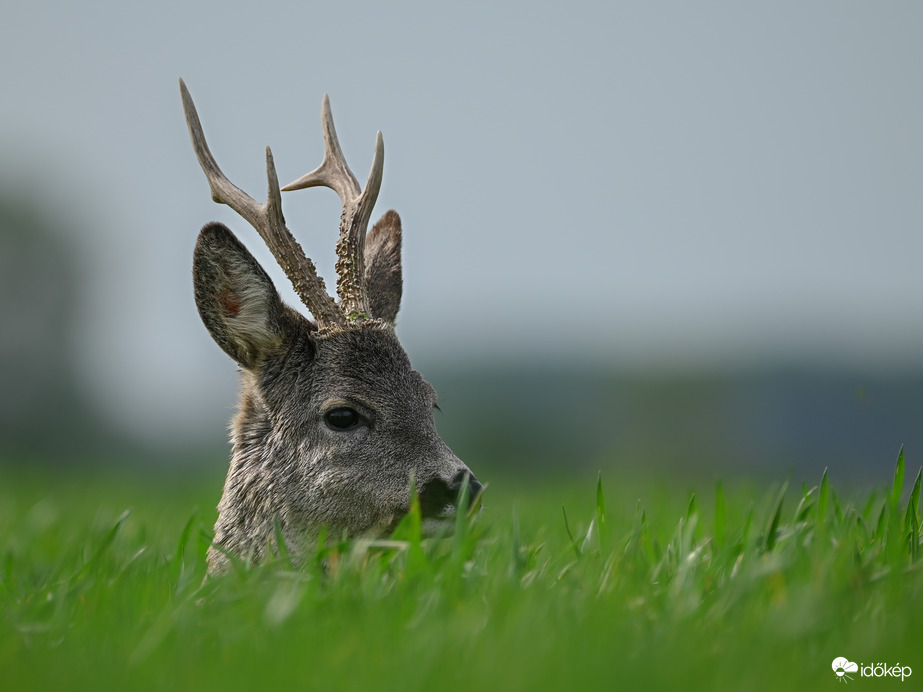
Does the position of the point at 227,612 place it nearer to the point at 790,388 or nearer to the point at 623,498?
the point at 623,498

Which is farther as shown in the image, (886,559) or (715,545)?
(715,545)

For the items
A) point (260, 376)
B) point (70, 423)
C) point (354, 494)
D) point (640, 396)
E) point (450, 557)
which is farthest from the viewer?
point (640, 396)

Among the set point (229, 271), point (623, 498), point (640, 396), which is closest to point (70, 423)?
point (640, 396)

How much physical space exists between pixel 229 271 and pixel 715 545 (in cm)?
258

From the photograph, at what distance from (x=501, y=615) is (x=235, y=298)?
8.15ft

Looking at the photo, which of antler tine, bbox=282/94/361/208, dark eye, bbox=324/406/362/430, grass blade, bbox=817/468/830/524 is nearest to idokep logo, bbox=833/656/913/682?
grass blade, bbox=817/468/830/524

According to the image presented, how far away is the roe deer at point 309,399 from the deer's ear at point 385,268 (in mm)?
428

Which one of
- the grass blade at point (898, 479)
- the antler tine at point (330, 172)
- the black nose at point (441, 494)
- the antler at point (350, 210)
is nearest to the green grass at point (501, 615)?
the grass blade at point (898, 479)

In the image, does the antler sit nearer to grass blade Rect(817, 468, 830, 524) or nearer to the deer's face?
the deer's face

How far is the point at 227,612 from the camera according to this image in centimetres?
281

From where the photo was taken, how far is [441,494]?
394 cm

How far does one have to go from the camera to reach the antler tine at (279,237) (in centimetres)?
468

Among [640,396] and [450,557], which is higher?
[450,557]

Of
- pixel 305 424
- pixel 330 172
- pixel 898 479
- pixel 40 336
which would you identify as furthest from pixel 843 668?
pixel 40 336
